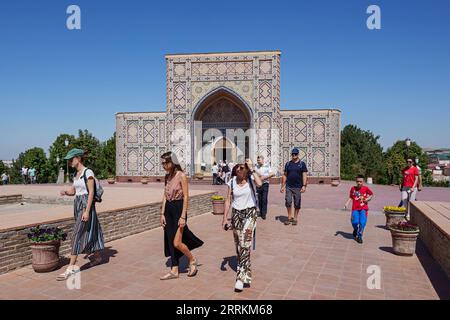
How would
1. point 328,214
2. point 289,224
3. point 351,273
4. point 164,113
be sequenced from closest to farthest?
point 351,273 < point 289,224 < point 328,214 < point 164,113

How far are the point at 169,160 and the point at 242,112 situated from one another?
22.4m

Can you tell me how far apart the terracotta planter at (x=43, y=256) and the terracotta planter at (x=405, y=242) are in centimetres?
591

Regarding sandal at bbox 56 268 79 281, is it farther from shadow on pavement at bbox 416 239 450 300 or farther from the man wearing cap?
the man wearing cap

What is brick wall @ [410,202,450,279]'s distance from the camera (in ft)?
15.4

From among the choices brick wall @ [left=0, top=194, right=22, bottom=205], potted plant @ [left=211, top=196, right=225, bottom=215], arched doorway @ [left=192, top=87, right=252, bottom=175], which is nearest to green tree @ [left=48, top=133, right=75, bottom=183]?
arched doorway @ [left=192, top=87, right=252, bottom=175]

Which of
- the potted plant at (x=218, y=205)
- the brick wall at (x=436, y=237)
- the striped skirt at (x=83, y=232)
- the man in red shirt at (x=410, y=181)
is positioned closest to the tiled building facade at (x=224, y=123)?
the potted plant at (x=218, y=205)

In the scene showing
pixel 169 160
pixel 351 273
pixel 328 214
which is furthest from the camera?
pixel 328 214

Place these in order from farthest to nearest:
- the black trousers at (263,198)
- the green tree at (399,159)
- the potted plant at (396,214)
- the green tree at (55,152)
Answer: the green tree at (55,152)
the green tree at (399,159)
the black trousers at (263,198)
the potted plant at (396,214)

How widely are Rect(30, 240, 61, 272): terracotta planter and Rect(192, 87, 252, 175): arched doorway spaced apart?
20.9m

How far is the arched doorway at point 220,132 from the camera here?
26.0 meters

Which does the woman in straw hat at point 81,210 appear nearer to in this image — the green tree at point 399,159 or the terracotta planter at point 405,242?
the terracotta planter at point 405,242
